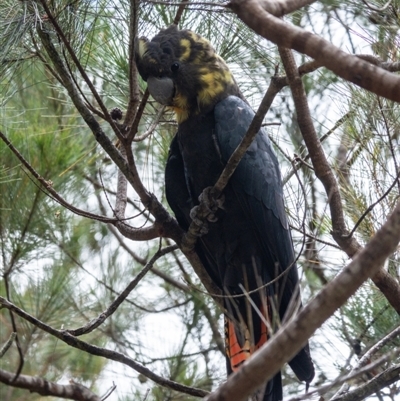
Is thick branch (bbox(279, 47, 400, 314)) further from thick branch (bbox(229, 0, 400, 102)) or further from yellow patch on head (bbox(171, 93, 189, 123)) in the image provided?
yellow patch on head (bbox(171, 93, 189, 123))

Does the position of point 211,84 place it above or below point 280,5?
above

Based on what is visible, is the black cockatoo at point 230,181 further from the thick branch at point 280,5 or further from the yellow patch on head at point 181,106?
the thick branch at point 280,5

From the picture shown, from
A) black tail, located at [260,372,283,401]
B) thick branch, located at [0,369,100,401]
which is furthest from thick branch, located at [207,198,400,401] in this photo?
black tail, located at [260,372,283,401]

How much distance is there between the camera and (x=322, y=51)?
1350mm

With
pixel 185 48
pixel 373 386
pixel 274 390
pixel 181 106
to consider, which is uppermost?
pixel 185 48

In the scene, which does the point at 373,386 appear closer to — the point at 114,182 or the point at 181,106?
the point at 181,106

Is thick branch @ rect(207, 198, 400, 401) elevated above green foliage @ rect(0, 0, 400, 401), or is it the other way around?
green foliage @ rect(0, 0, 400, 401)

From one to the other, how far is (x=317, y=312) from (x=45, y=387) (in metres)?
1.30

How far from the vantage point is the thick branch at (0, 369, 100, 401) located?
78.7 inches

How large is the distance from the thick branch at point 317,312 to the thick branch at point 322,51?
9.4 inches

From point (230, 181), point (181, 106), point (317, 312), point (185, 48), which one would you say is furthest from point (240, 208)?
point (317, 312)

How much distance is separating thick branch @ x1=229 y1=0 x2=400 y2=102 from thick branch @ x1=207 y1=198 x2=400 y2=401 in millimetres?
238

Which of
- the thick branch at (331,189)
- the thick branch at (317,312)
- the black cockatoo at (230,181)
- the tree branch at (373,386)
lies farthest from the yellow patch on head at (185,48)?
the thick branch at (317,312)

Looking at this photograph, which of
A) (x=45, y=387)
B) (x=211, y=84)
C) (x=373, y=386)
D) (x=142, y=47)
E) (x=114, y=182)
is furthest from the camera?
(x=114, y=182)
